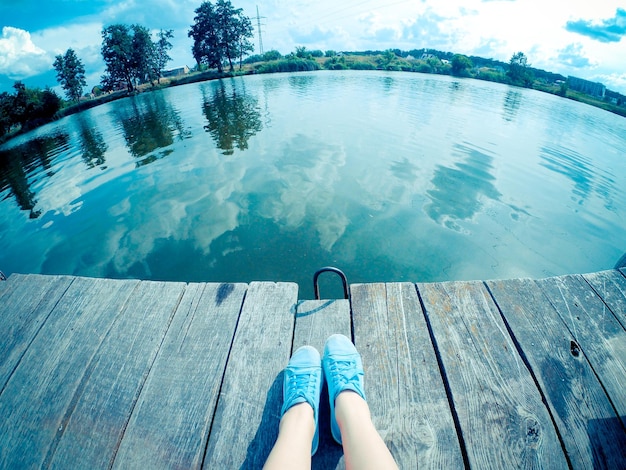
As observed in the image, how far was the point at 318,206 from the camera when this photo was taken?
6445 mm

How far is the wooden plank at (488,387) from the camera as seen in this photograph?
1.49 meters

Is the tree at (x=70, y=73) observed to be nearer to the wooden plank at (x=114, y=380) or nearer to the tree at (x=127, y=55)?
the tree at (x=127, y=55)

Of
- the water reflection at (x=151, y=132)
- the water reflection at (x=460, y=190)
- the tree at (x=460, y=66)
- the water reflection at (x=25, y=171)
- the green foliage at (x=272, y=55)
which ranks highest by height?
the green foliage at (x=272, y=55)

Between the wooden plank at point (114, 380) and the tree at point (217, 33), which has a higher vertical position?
Result: the tree at point (217, 33)

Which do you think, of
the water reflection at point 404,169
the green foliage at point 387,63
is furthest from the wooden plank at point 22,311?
the green foliage at point 387,63

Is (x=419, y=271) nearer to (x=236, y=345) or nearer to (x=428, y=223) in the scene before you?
(x=428, y=223)

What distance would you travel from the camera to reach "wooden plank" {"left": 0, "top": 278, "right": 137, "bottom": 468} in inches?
63.7

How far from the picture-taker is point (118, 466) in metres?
1.49

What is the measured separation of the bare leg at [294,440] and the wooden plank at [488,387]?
2.95ft

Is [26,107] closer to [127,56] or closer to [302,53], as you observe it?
[127,56]

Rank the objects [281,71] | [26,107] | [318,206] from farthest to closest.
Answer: [281,71]
[26,107]
[318,206]

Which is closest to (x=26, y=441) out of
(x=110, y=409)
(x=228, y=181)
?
(x=110, y=409)

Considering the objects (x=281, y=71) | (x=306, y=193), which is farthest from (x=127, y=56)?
(x=306, y=193)

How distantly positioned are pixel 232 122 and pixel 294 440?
51.6 ft
